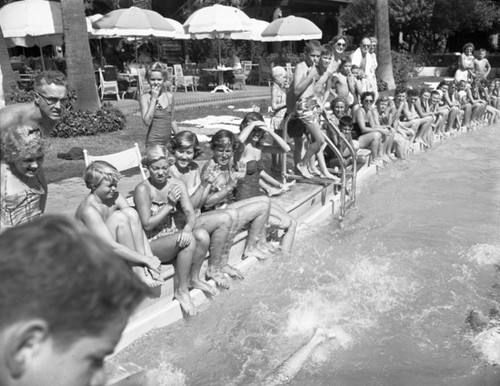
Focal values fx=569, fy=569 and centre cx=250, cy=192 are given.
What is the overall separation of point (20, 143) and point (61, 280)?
297 cm

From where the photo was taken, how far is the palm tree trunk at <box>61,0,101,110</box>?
41.8 feet

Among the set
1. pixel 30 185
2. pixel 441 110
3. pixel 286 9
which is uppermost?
pixel 286 9

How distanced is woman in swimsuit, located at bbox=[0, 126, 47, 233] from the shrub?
26.5 feet

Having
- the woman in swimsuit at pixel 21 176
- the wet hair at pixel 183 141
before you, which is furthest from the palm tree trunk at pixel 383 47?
the woman in swimsuit at pixel 21 176

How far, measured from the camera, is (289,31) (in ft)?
71.3

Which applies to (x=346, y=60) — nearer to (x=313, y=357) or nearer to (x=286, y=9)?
(x=313, y=357)

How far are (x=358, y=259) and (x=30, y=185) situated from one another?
3861mm

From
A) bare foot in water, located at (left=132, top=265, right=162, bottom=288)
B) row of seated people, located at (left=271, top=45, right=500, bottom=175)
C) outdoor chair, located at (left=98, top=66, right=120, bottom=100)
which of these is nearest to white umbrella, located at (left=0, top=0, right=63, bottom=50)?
outdoor chair, located at (left=98, top=66, right=120, bottom=100)

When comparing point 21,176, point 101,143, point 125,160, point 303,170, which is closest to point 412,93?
point 303,170

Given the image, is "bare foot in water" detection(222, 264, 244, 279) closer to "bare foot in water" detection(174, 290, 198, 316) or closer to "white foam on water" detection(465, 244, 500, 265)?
"bare foot in water" detection(174, 290, 198, 316)

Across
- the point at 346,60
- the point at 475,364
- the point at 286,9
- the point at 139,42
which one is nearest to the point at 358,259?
the point at 475,364

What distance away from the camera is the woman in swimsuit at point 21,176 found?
366 cm

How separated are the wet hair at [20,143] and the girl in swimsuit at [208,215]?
5.04 ft

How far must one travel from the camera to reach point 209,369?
432cm
